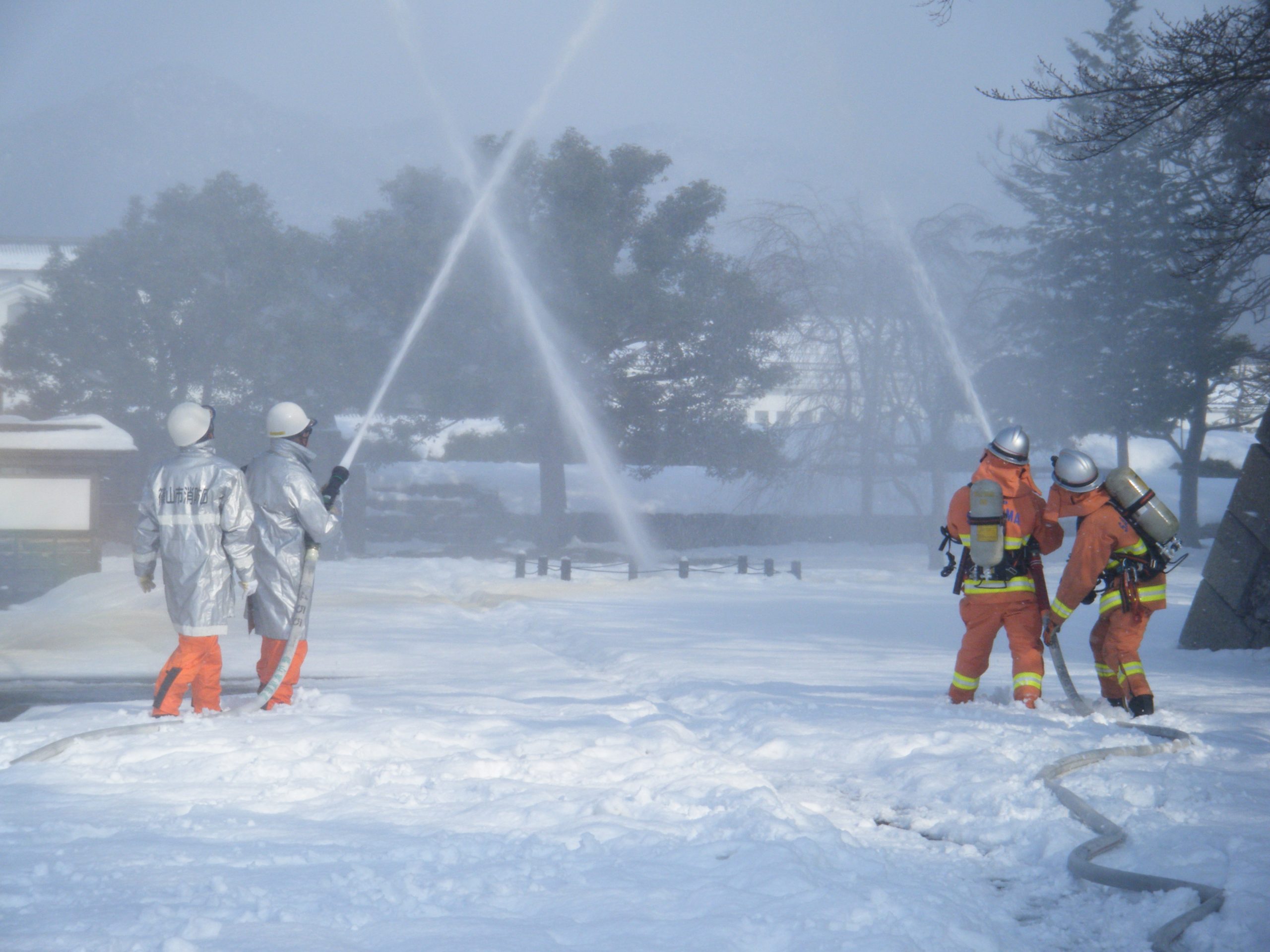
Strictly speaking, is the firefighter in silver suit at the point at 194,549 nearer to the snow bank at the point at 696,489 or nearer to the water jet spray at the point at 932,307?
the water jet spray at the point at 932,307

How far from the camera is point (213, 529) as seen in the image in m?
5.31

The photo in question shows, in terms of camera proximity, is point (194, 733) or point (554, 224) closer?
point (194, 733)

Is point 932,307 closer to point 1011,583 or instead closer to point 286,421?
point 1011,583

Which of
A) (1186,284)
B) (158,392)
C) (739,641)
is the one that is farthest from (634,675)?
(1186,284)

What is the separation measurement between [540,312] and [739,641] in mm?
12917

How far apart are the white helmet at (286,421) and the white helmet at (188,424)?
450 mm

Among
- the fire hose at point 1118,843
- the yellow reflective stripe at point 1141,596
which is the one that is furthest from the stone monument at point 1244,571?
the fire hose at point 1118,843

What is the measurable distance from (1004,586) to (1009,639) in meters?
0.32

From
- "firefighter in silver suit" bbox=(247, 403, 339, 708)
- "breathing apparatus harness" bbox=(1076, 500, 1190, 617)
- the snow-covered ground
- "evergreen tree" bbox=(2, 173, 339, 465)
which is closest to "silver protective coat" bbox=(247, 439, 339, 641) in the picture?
"firefighter in silver suit" bbox=(247, 403, 339, 708)

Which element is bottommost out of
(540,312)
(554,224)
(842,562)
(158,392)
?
(842,562)

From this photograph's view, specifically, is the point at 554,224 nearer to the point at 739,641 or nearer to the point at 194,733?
the point at 739,641

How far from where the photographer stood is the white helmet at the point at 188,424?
5.36 meters

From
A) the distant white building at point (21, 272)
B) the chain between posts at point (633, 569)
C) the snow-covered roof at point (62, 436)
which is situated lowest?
the chain between posts at point (633, 569)

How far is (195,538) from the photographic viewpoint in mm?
5270
